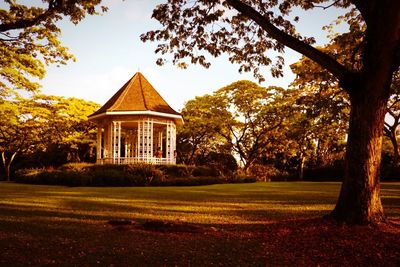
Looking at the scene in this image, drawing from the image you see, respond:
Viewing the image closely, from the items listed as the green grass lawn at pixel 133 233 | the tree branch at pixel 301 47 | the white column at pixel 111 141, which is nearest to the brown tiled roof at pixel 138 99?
the white column at pixel 111 141

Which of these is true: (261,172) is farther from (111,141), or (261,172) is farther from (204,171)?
(111,141)

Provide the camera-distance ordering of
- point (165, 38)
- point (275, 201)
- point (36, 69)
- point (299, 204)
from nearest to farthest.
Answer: point (165, 38) < point (299, 204) < point (275, 201) < point (36, 69)

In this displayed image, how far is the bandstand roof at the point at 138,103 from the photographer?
85.8ft

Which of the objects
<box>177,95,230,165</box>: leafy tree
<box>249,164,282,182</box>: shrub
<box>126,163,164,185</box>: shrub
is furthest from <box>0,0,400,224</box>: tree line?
<box>177,95,230,165</box>: leafy tree

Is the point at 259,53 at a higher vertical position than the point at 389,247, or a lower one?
higher

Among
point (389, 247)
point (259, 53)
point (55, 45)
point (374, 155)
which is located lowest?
point (389, 247)

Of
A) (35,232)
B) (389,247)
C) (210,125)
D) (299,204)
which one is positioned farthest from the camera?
(210,125)

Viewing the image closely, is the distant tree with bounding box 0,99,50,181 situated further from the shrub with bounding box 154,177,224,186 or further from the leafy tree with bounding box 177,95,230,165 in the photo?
the shrub with bounding box 154,177,224,186

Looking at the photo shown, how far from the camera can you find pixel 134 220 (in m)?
8.51

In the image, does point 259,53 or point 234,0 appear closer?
point 234,0

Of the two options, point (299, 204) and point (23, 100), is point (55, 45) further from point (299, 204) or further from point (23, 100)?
point (23, 100)

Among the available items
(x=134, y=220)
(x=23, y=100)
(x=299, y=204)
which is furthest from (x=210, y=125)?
(x=134, y=220)

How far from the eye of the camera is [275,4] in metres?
10.2

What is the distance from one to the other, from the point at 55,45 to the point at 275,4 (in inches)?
315
